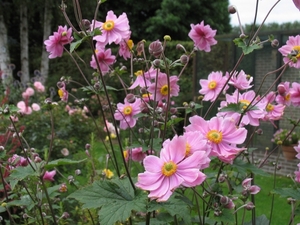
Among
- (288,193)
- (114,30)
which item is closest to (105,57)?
(114,30)

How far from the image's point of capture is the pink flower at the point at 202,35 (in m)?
1.24

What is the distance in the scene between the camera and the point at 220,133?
91 centimetres

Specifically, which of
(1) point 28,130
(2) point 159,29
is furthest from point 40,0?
(1) point 28,130

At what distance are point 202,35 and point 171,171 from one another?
573 millimetres

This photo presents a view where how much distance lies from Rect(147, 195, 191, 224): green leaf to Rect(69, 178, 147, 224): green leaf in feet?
0.08

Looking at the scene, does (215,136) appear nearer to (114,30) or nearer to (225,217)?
(225,217)

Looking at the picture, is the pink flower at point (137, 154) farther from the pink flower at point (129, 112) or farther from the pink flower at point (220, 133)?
the pink flower at point (220, 133)

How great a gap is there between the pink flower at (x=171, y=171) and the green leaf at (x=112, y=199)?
0.09m

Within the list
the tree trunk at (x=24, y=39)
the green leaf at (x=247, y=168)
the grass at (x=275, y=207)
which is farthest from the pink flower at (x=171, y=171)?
the tree trunk at (x=24, y=39)

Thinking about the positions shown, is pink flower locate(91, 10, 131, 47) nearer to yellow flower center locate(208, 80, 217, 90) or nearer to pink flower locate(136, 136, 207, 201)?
yellow flower center locate(208, 80, 217, 90)

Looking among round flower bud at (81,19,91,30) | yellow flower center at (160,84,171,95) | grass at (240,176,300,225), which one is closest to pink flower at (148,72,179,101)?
yellow flower center at (160,84,171,95)

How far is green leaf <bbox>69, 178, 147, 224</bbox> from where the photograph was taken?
2.88 ft

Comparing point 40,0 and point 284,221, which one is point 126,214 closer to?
point 284,221

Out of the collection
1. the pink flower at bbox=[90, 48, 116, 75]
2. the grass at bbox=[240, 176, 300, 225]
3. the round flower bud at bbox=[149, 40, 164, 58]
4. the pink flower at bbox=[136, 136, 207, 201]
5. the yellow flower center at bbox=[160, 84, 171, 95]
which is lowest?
the grass at bbox=[240, 176, 300, 225]
